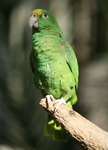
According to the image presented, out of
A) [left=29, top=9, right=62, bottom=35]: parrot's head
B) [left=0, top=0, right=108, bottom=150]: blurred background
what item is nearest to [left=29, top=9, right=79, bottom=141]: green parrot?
[left=29, top=9, right=62, bottom=35]: parrot's head

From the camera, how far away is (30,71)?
3.21 m

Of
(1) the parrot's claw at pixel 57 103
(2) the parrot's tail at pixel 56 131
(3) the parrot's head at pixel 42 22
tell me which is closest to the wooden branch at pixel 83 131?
A: (1) the parrot's claw at pixel 57 103

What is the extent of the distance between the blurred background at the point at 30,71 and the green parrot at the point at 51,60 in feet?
2.70

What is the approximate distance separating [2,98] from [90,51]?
1535mm

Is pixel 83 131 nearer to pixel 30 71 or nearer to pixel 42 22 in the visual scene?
pixel 42 22

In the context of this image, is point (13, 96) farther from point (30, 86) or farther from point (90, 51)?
point (90, 51)

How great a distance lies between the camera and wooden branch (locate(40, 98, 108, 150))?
72.2 inches

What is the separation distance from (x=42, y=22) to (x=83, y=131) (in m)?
0.79

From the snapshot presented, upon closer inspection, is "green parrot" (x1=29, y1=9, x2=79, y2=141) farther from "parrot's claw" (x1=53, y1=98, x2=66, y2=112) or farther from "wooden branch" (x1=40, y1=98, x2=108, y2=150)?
"wooden branch" (x1=40, y1=98, x2=108, y2=150)

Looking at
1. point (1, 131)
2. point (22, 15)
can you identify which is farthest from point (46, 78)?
point (22, 15)

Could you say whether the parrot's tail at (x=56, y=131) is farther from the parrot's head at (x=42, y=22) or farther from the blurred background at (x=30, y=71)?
the blurred background at (x=30, y=71)

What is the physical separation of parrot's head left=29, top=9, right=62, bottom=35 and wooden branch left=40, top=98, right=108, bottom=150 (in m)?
0.59

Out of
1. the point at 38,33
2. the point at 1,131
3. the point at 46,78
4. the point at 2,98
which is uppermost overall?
the point at 38,33

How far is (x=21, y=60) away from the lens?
10.7 ft
